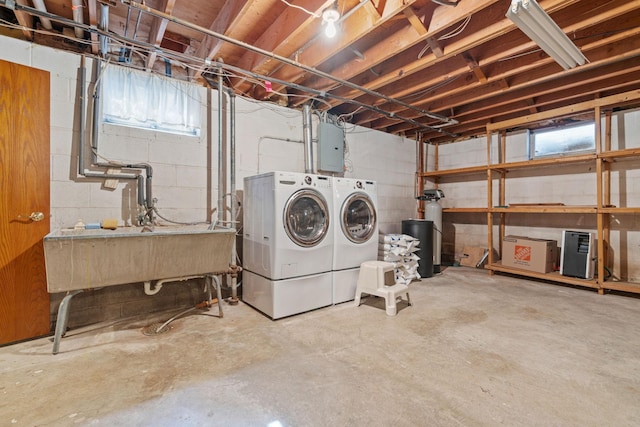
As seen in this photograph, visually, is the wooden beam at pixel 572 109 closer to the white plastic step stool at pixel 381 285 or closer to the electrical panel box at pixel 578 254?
the electrical panel box at pixel 578 254

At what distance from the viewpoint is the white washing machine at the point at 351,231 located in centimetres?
315

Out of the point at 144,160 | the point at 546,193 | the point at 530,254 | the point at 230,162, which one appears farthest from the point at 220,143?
the point at 546,193

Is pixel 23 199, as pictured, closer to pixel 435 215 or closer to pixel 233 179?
pixel 233 179

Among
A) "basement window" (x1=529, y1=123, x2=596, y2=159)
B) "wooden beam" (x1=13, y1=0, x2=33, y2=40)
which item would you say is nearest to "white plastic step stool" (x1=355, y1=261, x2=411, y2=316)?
"basement window" (x1=529, y1=123, x2=596, y2=159)

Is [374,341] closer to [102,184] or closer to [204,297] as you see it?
[204,297]

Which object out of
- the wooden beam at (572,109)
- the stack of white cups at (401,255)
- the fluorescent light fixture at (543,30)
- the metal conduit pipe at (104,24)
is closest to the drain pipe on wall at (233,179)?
the metal conduit pipe at (104,24)

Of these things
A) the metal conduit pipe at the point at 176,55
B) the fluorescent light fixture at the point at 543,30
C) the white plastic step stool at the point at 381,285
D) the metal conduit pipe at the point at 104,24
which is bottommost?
the white plastic step stool at the point at 381,285

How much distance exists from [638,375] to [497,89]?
9.74 ft

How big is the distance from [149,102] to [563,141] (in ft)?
17.9

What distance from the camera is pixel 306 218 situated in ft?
10.2

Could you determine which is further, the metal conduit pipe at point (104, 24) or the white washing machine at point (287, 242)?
the white washing machine at point (287, 242)

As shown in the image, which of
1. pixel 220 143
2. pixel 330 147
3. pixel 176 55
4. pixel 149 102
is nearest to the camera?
pixel 176 55

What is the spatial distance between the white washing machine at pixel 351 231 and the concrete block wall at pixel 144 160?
0.99 meters

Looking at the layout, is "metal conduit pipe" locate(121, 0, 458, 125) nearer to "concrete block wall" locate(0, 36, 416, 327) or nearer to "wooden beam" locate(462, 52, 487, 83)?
"wooden beam" locate(462, 52, 487, 83)
